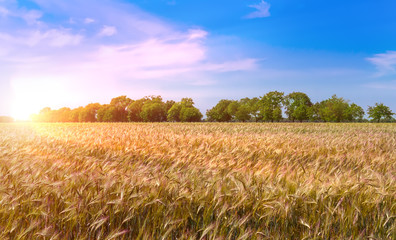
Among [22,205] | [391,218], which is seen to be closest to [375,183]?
[391,218]

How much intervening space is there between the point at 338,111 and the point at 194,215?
7614 cm

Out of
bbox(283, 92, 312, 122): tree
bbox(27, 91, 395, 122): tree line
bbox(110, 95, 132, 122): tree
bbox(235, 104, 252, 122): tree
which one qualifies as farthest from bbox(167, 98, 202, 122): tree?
bbox(283, 92, 312, 122): tree

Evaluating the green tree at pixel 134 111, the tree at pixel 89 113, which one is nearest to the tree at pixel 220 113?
the green tree at pixel 134 111

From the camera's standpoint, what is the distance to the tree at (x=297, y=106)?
70.0 metres

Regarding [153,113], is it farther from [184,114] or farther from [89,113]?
[89,113]

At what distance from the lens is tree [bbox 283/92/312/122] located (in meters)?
70.0

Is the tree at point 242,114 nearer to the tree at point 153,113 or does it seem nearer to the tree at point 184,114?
the tree at point 184,114

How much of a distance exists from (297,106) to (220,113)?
21421 millimetres

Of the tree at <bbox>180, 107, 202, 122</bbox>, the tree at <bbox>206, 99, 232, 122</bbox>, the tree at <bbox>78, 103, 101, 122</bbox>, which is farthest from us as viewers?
the tree at <bbox>78, 103, 101, 122</bbox>

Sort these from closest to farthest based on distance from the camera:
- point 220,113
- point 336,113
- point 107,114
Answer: point 336,113 → point 107,114 → point 220,113

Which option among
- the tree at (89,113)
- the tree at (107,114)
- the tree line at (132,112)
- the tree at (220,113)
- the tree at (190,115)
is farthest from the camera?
the tree at (89,113)

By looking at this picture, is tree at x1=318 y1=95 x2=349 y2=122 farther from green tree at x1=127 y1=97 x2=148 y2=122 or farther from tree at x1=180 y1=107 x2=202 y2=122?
green tree at x1=127 y1=97 x2=148 y2=122

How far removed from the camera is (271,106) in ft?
233

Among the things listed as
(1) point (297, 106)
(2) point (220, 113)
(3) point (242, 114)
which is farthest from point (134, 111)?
(1) point (297, 106)
